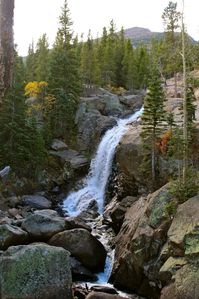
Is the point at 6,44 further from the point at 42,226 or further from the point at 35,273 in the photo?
the point at 42,226

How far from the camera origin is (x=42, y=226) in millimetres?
18828

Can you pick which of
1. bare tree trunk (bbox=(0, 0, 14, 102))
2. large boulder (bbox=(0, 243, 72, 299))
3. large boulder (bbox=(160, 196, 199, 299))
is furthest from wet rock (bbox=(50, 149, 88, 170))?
large boulder (bbox=(0, 243, 72, 299))

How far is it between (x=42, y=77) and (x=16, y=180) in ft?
86.9

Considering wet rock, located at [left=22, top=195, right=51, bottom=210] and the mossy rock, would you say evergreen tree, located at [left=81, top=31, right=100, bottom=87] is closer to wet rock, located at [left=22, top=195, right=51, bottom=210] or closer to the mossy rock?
wet rock, located at [left=22, top=195, right=51, bottom=210]

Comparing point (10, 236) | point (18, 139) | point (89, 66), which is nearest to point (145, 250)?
point (10, 236)

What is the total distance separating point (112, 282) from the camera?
1667 cm

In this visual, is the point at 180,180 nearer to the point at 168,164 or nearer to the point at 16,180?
the point at 168,164

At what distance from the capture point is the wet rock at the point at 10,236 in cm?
1703

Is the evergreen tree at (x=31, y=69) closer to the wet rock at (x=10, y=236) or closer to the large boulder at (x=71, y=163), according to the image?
the large boulder at (x=71, y=163)

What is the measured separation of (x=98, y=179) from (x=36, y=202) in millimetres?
6132

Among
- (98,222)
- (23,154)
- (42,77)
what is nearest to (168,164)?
(98,222)

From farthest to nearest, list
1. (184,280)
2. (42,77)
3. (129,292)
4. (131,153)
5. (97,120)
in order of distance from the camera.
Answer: (42,77) → (97,120) → (131,153) → (129,292) → (184,280)

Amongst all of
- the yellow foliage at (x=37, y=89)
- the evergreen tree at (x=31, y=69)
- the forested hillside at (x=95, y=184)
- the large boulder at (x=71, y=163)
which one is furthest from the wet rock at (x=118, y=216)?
the evergreen tree at (x=31, y=69)

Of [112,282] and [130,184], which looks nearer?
[112,282]
